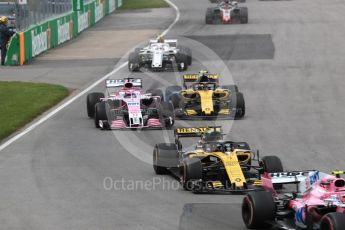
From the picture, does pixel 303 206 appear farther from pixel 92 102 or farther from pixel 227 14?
pixel 227 14

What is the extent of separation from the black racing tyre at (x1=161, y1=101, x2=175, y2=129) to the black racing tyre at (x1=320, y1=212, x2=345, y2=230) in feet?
42.3

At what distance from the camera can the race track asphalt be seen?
1706cm

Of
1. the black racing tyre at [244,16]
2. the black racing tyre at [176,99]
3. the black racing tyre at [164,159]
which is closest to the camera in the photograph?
the black racing tyre at [164,159]

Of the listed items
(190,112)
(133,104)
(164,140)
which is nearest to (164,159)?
(164,140)

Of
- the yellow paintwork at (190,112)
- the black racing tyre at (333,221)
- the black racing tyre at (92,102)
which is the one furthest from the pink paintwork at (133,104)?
the black racing tyre at (333,221)

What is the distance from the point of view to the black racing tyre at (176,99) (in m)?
29.2

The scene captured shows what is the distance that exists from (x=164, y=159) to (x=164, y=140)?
15.0 ft

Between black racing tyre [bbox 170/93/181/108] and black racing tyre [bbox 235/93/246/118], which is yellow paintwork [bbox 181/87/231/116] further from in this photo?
black racing tyre [bbox 235/93/246/118]

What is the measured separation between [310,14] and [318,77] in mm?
24442

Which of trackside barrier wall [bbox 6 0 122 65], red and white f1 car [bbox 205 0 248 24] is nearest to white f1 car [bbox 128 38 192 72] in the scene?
trackside barrier wall [bbox 6 0 122 65]

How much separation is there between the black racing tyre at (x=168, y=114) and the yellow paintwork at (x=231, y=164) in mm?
6922

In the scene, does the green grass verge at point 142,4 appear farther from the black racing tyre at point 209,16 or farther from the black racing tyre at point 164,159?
the black racing tyre at point 164,159

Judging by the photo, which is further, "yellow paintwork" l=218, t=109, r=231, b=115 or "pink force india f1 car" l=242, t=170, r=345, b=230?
"yellow paintwork" l=218, t=109, r=231, b=115

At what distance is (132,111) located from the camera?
26844 mm
